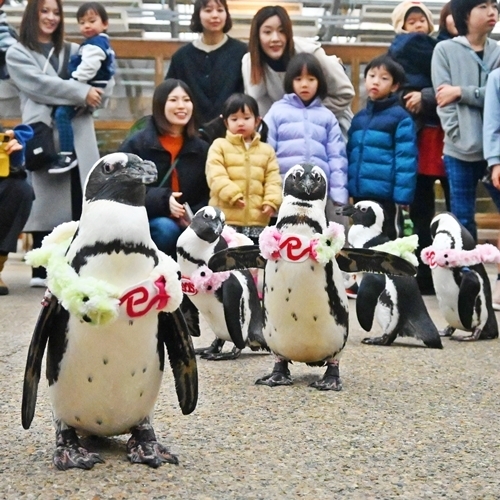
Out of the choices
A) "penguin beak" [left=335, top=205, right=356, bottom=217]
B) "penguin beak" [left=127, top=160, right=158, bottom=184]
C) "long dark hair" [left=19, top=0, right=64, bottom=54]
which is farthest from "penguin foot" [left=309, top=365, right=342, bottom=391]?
"long dark hair" [left=19, top=0, right=64, bottom=54]

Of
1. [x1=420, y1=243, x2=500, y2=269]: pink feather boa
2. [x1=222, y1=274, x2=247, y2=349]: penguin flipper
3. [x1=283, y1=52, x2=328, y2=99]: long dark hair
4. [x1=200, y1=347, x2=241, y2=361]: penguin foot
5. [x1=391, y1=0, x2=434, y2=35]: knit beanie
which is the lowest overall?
[x1=200, y1=347, x2=241, y2=361]: penguin foot

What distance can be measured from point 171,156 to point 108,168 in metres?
3.26

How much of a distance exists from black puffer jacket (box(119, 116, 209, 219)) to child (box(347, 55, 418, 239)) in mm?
970

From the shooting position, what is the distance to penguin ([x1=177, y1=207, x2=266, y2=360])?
386 centimetres

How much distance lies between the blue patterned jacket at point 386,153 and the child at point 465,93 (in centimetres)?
22

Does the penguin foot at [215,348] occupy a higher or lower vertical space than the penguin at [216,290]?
lower

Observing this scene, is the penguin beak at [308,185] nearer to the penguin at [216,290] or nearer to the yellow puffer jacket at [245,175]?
the penguin at [216,290]

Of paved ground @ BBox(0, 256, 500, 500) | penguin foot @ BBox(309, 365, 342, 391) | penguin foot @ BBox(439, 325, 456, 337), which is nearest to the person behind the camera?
paved ground @ BBox(0, 256, 500, 500)

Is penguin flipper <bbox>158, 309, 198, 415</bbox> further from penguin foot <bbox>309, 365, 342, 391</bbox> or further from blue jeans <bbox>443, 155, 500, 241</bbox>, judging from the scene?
blue jeans <bbox>443, 155, 500, 241</bbox>

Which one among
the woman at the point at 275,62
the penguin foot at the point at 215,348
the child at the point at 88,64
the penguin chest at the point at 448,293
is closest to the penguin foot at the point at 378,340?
the penguin chest at the point at 448,293

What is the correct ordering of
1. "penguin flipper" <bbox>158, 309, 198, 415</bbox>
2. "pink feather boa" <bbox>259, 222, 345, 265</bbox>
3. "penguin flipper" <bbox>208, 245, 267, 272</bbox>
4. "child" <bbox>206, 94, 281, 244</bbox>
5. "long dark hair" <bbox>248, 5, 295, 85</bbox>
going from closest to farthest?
"penguin flipper" <bbox>158, 309, 198, 415</bbox>
"pink feather boa" <bbox>259, 222, 345, 265</bbox>
"penguin flipper" <bbox>208, 245, 267, 272</bbox>
"child" <bbox>206, 94, 281, 244</bbox>
"long dark hair" <bbox>248, 5, 295, 85</bbox>

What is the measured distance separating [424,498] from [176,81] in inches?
144

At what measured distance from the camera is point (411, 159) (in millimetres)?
5820

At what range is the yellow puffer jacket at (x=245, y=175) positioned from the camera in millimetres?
5305
